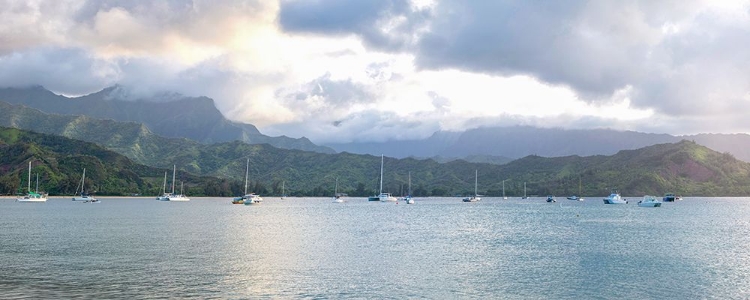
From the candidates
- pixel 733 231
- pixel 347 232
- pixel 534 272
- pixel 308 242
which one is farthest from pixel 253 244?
pixel 733 231

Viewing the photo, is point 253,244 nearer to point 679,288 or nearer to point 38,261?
point 38,261

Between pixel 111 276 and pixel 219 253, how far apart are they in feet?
68.0

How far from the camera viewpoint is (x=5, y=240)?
87.2 metres

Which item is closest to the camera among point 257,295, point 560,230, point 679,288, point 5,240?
point 257,295

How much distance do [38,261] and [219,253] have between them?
64.4ft

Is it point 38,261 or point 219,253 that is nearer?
point 38,261

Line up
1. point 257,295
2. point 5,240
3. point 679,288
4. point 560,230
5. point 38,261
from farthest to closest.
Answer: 1. point 560,230
2. point 5,240
3. point 38,261
4. point 679,288
5. point 257,295

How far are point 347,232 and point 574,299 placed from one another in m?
67.6

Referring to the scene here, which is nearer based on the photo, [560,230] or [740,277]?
[740,277]

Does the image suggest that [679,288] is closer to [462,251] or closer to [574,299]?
[574,299]

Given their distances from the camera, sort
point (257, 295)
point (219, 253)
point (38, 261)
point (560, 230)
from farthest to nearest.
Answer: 1. point (560, 230)
2. point (219, 253)
3. point (38, 261)
4. point (257, 295)

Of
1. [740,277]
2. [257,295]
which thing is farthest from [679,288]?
[257,295]

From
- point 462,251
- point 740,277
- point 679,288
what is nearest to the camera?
point 679,288

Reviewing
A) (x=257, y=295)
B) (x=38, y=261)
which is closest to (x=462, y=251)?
(x=257, y=295)
